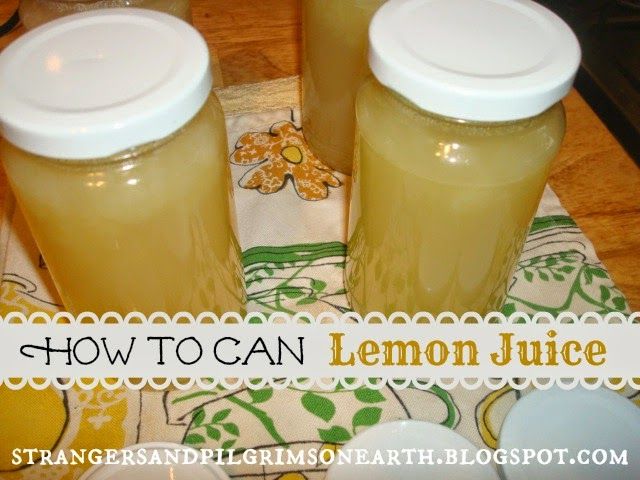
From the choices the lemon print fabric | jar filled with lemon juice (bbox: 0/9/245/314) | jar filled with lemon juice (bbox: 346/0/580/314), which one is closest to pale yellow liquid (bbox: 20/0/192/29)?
jar filled with lemon juice (bbox: 0/9/245/314)

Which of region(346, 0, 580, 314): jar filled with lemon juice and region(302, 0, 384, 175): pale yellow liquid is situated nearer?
region(346, 0, 580, 314): jar filled with lemon juice

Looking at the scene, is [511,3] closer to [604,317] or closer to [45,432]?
[604,317]

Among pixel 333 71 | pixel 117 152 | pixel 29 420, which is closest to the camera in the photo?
pixel 117 152

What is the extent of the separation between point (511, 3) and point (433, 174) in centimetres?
16

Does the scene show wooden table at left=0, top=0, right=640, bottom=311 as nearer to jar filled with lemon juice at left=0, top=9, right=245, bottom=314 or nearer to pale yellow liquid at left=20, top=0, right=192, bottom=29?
pale yellow liquid at left=20, top=0, right=192, bottom=29

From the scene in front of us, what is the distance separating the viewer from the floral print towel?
50 centimetres

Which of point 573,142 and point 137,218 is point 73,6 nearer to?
point 137,218

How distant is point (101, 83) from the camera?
40 centimetres

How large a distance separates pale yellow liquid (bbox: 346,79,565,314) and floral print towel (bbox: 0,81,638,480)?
82 mm

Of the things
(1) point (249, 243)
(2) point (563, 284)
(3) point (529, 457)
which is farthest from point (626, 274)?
(1) point (249, 243)

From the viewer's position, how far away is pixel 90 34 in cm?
44

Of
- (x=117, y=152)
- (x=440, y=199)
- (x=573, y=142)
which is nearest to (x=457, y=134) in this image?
(x=440, y=199)

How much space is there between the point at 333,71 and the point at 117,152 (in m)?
0.33

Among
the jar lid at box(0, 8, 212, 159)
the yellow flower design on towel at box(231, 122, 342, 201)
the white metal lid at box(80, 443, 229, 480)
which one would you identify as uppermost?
the jar lid at box(0, 8, 212, 159)
